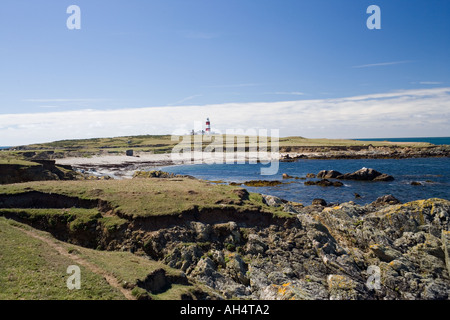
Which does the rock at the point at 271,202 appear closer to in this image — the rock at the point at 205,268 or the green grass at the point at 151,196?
the green grass at the point at 151,196

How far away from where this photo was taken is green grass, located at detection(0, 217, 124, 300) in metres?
11.8

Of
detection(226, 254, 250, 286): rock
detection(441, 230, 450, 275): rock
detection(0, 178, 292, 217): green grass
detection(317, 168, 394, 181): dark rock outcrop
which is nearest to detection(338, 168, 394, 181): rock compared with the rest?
detection(317, 168, 394, 181): dark rock outcrop

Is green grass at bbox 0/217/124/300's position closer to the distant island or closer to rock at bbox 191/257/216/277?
the distant island

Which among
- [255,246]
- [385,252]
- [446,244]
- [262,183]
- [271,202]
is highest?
[271,202]

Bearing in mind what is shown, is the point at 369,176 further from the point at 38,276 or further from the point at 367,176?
the point at 38,276

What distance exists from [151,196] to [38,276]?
1209 cm

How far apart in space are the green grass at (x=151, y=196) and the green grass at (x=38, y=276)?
7.02 metres

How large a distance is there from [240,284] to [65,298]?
9.69 meters

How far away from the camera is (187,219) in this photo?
72.5 feet

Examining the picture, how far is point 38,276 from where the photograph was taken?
513 inches

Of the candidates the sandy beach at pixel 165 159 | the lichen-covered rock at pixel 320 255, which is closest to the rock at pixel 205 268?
the lichen-covered rock at pixel 320 255

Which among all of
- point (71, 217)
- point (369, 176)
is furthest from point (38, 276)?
point (369, 176)

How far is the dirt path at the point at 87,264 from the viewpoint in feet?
43.3

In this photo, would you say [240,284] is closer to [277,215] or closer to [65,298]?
[277,215]
